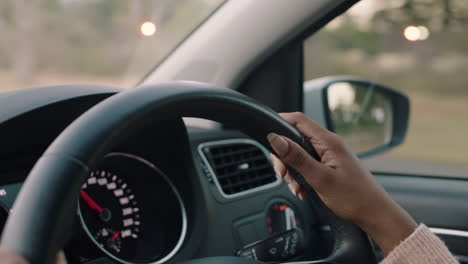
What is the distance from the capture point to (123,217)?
1638 millimetres

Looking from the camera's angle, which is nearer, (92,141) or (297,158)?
(92,141)

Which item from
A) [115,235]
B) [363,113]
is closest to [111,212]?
[115,235]

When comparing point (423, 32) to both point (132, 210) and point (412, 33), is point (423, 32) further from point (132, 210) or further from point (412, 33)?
point (132, 210)

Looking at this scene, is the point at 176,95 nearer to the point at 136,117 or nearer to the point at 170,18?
the point at 136,117

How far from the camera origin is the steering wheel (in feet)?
2.33

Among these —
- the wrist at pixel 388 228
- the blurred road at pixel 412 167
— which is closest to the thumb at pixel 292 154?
the wrist at pixel 388 228

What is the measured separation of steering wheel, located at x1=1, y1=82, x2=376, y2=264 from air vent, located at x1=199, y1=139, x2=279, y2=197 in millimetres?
788

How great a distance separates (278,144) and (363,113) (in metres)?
1.95

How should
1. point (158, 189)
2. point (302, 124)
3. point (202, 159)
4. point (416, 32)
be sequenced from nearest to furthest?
point (302, 124)
point (158, 189)
point (202, 159)
point (416, 32)

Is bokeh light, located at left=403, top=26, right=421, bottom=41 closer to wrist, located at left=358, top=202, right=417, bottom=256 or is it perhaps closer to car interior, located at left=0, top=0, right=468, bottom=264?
car interior, located at left=0, top=0, right=468, bottom=264

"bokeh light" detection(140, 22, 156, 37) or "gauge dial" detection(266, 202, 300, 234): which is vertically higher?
"bokeh light" detection(140, 22, 156, 37)

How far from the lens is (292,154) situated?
106 cm

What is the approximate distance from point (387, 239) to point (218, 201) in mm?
736

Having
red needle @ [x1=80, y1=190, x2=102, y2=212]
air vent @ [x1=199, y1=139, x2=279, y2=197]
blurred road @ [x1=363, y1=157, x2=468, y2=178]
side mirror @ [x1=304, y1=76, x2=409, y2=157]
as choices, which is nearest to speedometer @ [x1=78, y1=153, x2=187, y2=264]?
red needle @ [x1=80, y1=190, x2=102, y2=212]
